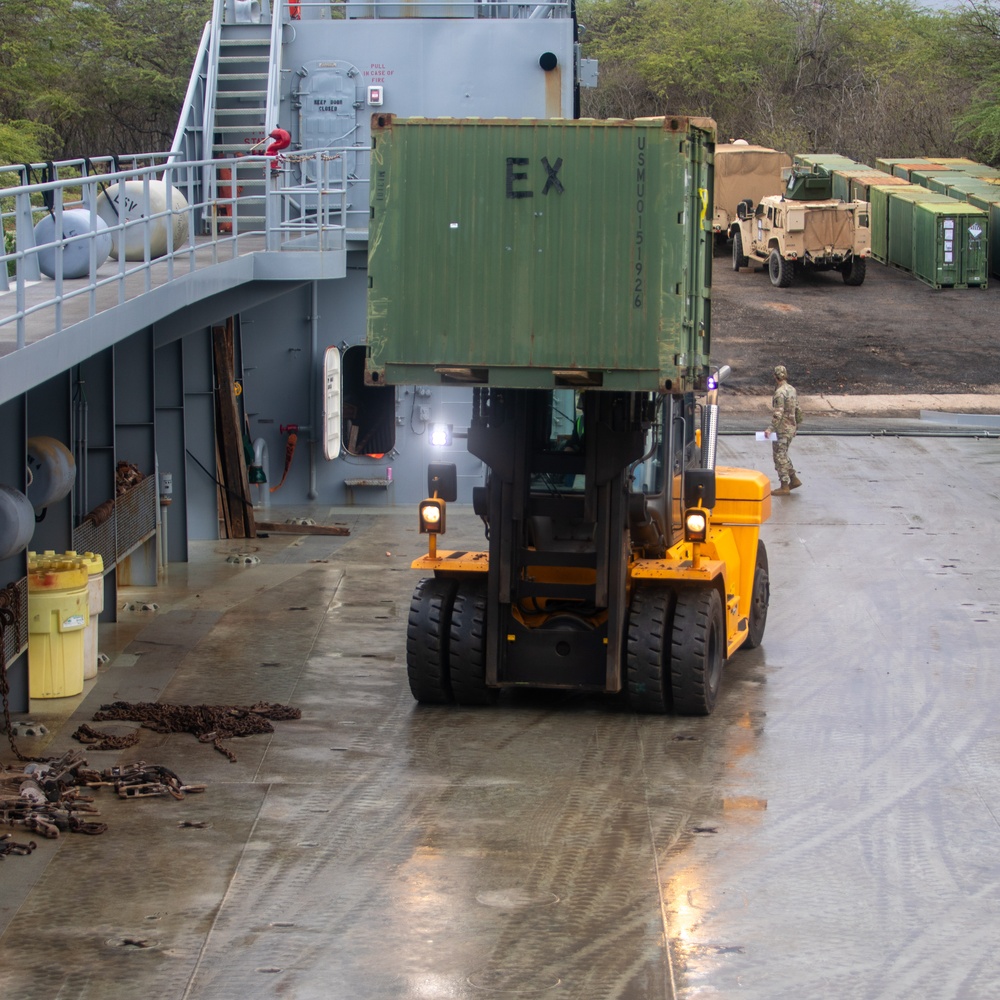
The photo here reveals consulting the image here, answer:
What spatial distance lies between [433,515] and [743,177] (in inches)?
1174

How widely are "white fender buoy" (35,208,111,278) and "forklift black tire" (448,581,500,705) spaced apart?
375 centimetres

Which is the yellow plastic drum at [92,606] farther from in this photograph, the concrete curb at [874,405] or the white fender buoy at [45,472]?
the concrete curb at [874,405]

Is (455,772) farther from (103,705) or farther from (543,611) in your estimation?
(103,705)

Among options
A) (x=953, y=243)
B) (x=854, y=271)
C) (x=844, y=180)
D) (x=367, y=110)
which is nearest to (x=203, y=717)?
(x=367, y=110)

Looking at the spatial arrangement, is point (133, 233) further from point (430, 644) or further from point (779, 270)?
point (779, 270)

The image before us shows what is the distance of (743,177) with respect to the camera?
39.2m

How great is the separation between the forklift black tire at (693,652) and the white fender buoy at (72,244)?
4.97 metres

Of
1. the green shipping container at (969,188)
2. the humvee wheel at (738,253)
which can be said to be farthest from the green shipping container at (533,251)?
the green shipping container at (969,188)

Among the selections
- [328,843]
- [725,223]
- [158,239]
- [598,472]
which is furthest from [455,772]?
[725,223]

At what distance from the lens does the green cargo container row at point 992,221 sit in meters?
36.2

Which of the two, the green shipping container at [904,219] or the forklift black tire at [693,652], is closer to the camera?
the forklift black tire at [693,652]

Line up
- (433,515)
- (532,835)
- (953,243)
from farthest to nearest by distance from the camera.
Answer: (953,243)
(433,515)
(532,835)

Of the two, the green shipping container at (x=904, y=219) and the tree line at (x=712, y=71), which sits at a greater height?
the tree line at (x=712, y=71)

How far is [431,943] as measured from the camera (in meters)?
7.22
